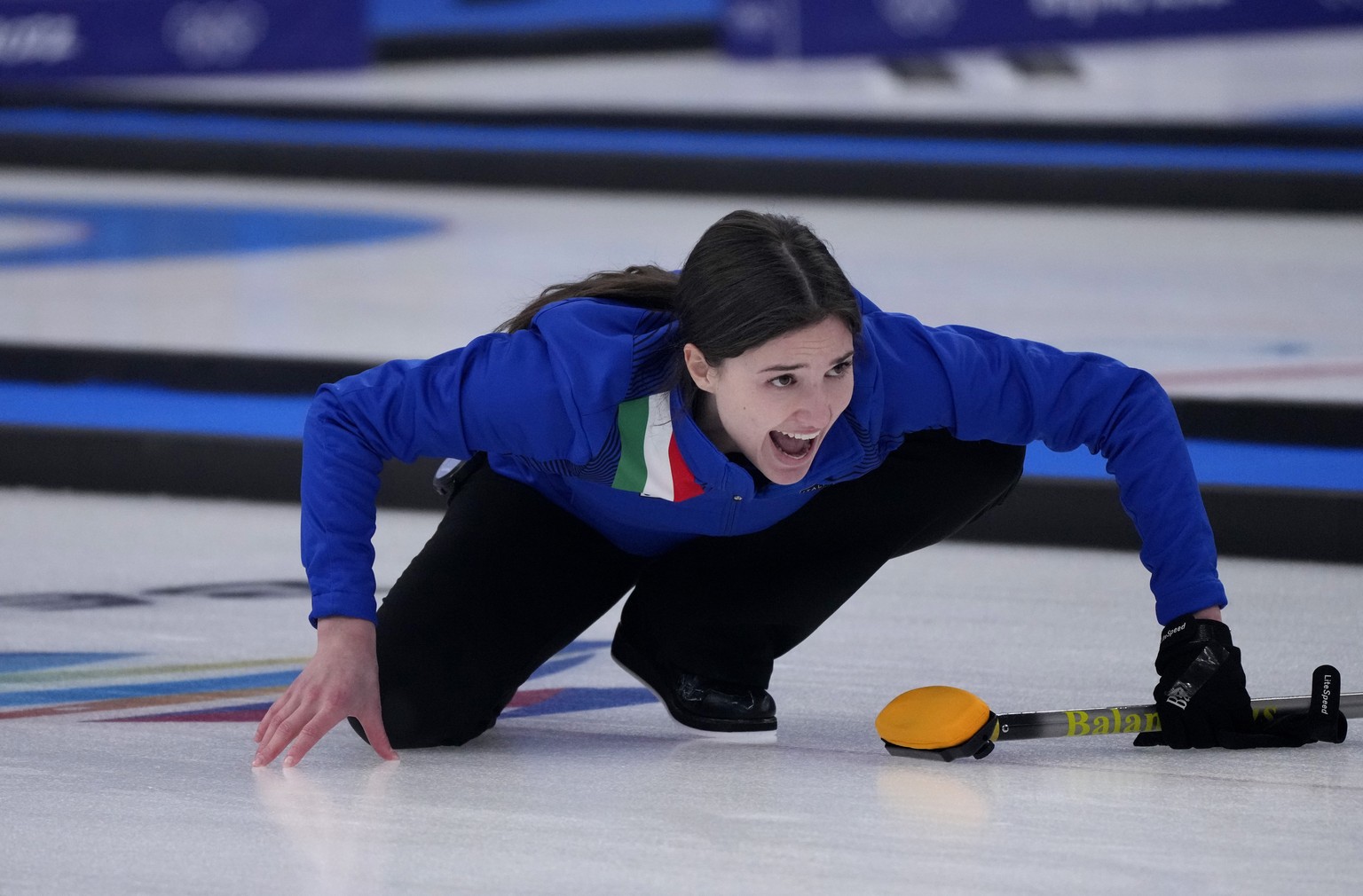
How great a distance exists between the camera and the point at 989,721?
1781 mm

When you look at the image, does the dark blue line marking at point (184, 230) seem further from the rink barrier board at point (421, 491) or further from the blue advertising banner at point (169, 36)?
the rink barrier board at point (421, 491)

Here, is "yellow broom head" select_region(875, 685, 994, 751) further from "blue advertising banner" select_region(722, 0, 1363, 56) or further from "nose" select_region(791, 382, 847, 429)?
"blue advertising banner" select_region(722, 0, 1363, 56)

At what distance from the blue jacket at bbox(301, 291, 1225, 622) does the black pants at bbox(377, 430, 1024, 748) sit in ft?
0.38

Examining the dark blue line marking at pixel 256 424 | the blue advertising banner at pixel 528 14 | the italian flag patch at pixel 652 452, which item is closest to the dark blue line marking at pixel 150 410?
the dark blue line marking at pixel 256 424

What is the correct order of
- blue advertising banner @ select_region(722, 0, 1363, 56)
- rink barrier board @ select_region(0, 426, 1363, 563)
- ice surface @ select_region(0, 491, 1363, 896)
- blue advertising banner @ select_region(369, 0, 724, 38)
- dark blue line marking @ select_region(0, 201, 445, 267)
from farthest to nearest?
1. blue advertising banner @ select_region(369, 0, 724, 38)
2. blue advertising banner @ select_region(722, 0, 1363, 56)
3. dark blue line marking @ select_region(0, 201, 445, 267)
4. rink barrier board @ select_region(0, 426, 1363, 563)
5. ice surface @ select_region(0, 491, 1363, 896)

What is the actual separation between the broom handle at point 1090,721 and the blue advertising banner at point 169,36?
623 cm

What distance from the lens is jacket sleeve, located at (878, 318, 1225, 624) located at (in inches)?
68.9

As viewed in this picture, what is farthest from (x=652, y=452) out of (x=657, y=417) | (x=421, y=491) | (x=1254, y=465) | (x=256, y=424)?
(x=256, y=424)

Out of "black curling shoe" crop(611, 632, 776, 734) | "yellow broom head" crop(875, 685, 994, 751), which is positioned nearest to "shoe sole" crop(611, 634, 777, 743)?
"black curling shoe" crop(611, 632, 776, 734)

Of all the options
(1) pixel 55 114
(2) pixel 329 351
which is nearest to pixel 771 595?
(2) pixel 329 351

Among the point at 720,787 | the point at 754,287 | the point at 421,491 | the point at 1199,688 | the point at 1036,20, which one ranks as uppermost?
the point at 1036,20

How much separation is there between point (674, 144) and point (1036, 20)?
1.98 meters

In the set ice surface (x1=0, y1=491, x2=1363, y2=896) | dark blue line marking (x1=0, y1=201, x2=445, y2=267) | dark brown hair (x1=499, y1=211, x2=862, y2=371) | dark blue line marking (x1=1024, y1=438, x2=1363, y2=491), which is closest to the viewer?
ice surface (x1=0, y1=491, x2=1363, y2=896)

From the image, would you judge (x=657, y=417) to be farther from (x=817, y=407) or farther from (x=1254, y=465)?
(x=1254, y=465)
